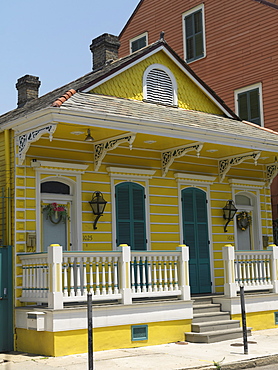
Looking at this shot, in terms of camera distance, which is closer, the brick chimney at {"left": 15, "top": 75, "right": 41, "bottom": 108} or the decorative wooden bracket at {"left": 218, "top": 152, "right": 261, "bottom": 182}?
the decorative wooden bracket at {"left": 218, "top": 152, "right": 261, "bottom": 182}

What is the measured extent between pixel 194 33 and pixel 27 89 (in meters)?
8.56

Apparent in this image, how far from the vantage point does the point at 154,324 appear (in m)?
11.9

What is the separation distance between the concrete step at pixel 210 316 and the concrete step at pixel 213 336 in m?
0.49

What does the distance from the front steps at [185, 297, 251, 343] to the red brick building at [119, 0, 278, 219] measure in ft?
21.5

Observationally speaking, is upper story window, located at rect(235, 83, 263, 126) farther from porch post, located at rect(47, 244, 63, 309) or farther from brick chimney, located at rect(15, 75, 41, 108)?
porch post, located at rect(47, 244, 63, 309)

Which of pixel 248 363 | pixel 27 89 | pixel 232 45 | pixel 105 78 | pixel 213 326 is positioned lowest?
pixel 248 363

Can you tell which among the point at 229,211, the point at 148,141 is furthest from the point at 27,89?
the point at 229,211

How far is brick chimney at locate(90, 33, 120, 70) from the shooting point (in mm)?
16016

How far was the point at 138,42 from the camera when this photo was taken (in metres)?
24.5

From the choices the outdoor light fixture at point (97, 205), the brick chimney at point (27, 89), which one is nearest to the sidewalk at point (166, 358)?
the outdoor light fixture at point (97, 205)

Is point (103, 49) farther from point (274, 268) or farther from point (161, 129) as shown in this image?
point (274, 268)

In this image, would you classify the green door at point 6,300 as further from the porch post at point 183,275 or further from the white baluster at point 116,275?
the porch post at point 183,275

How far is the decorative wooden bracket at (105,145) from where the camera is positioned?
40.4ft

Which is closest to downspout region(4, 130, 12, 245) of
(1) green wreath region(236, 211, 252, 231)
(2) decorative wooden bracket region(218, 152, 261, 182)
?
(2) decorative wooden bracket region(218, 152, 261, 182)
